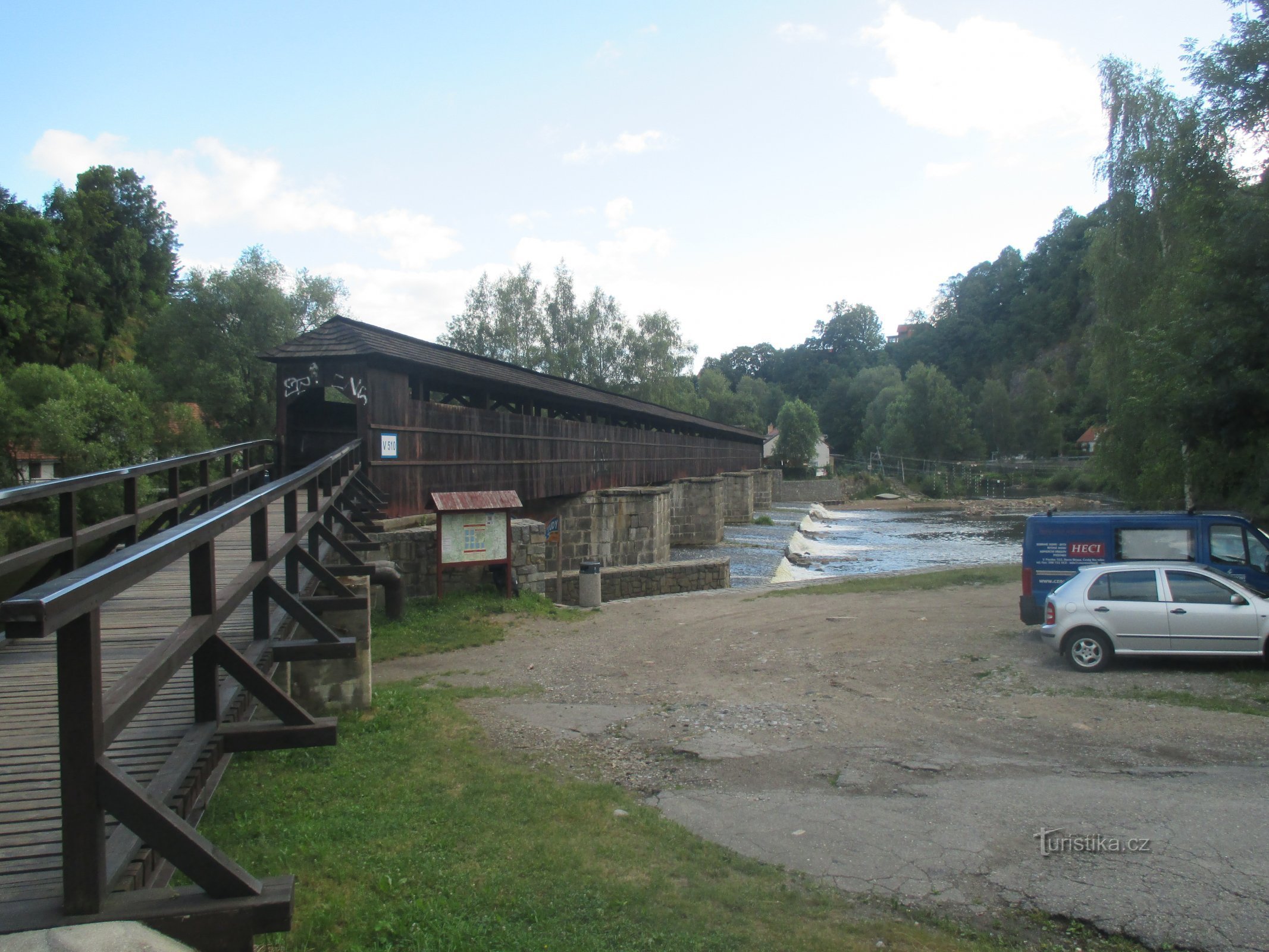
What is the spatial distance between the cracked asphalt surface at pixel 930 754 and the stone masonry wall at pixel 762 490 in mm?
45990

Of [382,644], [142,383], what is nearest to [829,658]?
[382,644]

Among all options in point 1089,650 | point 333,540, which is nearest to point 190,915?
point 333,540

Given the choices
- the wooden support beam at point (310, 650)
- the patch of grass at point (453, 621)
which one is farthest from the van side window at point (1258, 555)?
the wooden support beam at point (310, 650)

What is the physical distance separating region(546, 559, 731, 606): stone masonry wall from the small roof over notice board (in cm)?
463

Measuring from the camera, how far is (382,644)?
10578 millimetres

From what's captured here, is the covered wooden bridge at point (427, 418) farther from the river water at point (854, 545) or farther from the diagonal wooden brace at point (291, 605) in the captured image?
the diagonal wooden brace at point (291, 605)

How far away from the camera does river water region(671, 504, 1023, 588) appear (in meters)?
27.9

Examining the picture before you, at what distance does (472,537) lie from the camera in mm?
12805

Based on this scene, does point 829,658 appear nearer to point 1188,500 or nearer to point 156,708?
point 156,708

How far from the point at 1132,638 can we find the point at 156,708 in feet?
32.1

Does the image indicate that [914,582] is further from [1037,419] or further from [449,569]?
[1037,419]

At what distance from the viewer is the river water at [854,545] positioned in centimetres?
2791

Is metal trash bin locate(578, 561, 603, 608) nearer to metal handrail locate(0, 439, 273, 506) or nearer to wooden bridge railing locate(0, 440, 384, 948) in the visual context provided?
metal handrail locate(0, 439, 273, 506)

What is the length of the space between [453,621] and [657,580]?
8.18 meters
